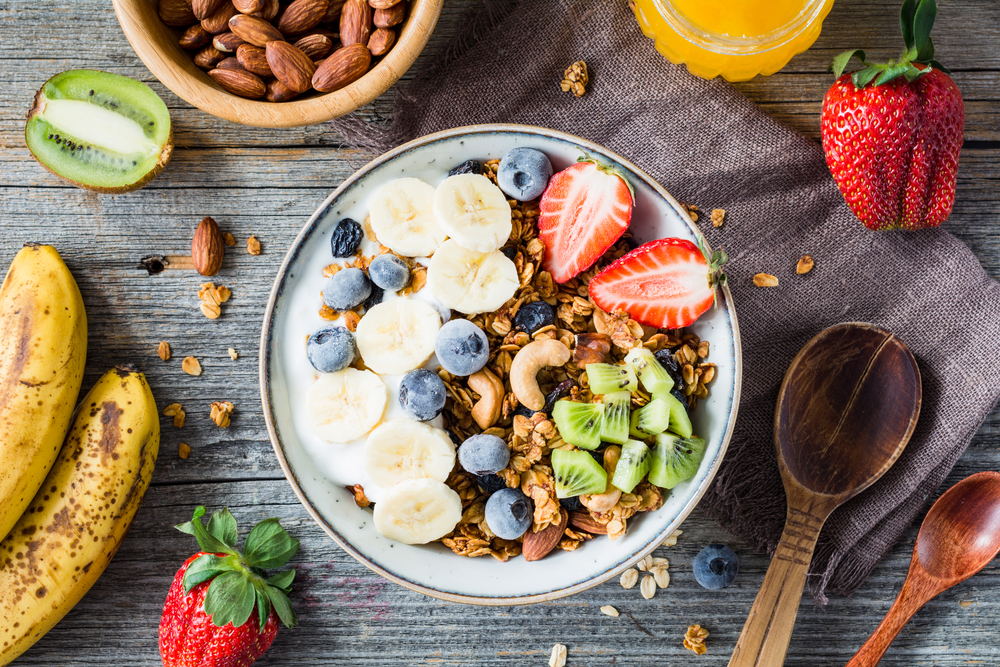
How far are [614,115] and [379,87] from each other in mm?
459

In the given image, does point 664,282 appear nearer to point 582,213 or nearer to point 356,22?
point 582,213

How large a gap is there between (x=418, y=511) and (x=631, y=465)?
353 millimetres

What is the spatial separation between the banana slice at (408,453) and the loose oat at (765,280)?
672 mm

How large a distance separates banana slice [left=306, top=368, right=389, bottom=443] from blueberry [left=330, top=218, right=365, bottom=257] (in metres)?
0.21

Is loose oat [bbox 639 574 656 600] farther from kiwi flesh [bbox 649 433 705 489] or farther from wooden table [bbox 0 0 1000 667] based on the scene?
kiwi flesh [bbox 649 433 705 489]

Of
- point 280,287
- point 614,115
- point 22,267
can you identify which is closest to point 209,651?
point 280,287

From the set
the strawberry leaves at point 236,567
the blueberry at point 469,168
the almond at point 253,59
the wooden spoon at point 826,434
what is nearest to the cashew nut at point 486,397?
the blueberry at point 469,168

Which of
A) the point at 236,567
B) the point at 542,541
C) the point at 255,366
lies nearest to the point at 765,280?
the point at 542,541

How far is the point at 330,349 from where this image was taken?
106cm

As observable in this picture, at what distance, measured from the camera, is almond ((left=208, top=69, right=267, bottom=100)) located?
1.12 m

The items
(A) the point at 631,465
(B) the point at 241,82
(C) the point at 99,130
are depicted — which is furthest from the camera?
(C) the point at 99,130

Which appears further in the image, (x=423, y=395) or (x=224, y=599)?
(x=224, y=599)

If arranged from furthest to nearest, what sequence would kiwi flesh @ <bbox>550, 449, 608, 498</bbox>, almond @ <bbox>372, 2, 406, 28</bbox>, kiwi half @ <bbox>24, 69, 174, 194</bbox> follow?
kiwi half @ <bbox>24, 69, 174, 194</bbox> < almond @ <bbox>372, 2, 406, 28</bbox> < kiwi flesh @ <bbox>550, 449, 608, 498</bbox>

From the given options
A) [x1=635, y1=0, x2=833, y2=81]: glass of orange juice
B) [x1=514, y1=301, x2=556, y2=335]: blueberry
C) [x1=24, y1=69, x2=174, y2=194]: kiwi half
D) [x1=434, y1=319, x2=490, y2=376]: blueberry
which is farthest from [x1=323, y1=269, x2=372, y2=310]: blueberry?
[x1=635, y1=0, x2=833, y2=81]: glass of orange juice
